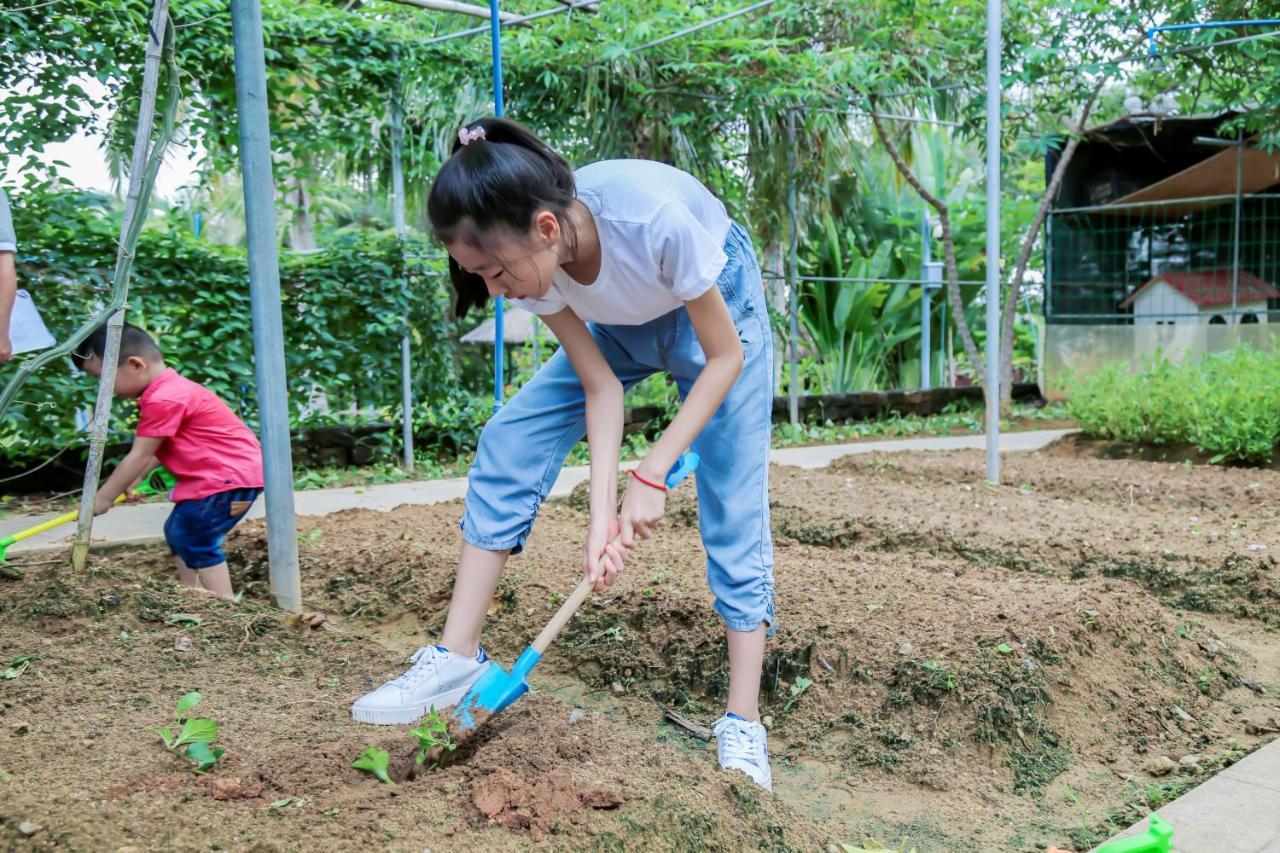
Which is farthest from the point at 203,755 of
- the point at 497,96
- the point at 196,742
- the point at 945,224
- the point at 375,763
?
the point at 945,224

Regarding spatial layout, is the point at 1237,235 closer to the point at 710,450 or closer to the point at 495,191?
the point at 710,450

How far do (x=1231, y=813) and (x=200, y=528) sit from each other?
3.07 meters

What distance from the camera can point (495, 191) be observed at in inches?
72.1

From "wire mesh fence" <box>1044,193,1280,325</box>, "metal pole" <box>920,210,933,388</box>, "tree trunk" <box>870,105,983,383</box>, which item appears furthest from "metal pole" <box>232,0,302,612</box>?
"wire mesh fence" <box>1044,193,1280,325</box>

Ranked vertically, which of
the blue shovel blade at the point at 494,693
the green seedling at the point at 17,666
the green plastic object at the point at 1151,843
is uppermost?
the blue shovel blade at the point at 494,693

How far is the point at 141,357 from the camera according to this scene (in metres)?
3.58

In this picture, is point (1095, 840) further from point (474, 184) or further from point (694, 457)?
point (474, 184)

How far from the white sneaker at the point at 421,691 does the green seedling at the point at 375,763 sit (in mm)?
282

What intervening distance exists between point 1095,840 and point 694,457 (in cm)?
106

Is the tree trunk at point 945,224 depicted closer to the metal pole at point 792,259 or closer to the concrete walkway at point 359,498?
the metal pole at point 792,259

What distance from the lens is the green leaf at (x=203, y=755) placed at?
1842 mm

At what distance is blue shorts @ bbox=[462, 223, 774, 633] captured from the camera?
2.23 metres

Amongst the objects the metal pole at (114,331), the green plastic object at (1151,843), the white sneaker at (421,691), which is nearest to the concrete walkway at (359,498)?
the metal pole at (114,331)

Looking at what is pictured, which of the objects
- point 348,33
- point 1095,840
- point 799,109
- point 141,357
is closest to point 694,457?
point 1095,840
